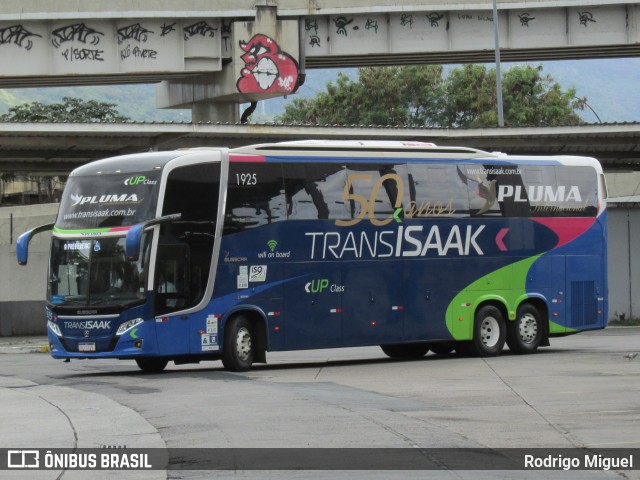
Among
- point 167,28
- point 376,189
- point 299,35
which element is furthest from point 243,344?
point 299,35

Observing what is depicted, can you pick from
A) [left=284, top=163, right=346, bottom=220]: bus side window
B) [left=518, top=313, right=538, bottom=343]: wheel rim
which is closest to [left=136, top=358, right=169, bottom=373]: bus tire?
[left=284, top=163, right=346, bottom=220]: bus side window

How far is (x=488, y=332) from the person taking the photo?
27.1 meters

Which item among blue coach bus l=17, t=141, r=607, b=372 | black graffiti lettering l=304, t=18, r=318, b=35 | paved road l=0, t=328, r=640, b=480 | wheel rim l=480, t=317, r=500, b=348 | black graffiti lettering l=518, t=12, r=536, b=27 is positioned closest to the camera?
paved road l=0, t=328, r=640, b=480

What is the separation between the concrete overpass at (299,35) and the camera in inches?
2088

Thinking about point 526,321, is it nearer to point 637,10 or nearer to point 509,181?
point 509,181

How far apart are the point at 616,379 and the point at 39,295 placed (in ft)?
80.5

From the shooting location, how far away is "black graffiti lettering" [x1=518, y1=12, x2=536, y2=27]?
5472 centimetres

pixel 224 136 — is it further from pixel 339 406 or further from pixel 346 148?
pixel 339 406

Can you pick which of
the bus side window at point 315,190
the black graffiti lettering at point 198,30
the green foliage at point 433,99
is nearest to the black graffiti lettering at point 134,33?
the black graffiti lettering at point 198,30

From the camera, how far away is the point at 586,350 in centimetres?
2852

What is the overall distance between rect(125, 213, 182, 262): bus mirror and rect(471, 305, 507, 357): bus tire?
7265 mm

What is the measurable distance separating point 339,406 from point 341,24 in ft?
131

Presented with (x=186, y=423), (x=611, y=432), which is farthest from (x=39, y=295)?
(x=611, y=432)

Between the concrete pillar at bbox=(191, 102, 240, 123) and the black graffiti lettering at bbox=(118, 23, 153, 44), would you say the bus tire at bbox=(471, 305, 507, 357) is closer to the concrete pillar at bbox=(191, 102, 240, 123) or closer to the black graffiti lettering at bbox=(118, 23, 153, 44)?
the black graffiti lettering at bbox=(118, 23, 153, 44)
